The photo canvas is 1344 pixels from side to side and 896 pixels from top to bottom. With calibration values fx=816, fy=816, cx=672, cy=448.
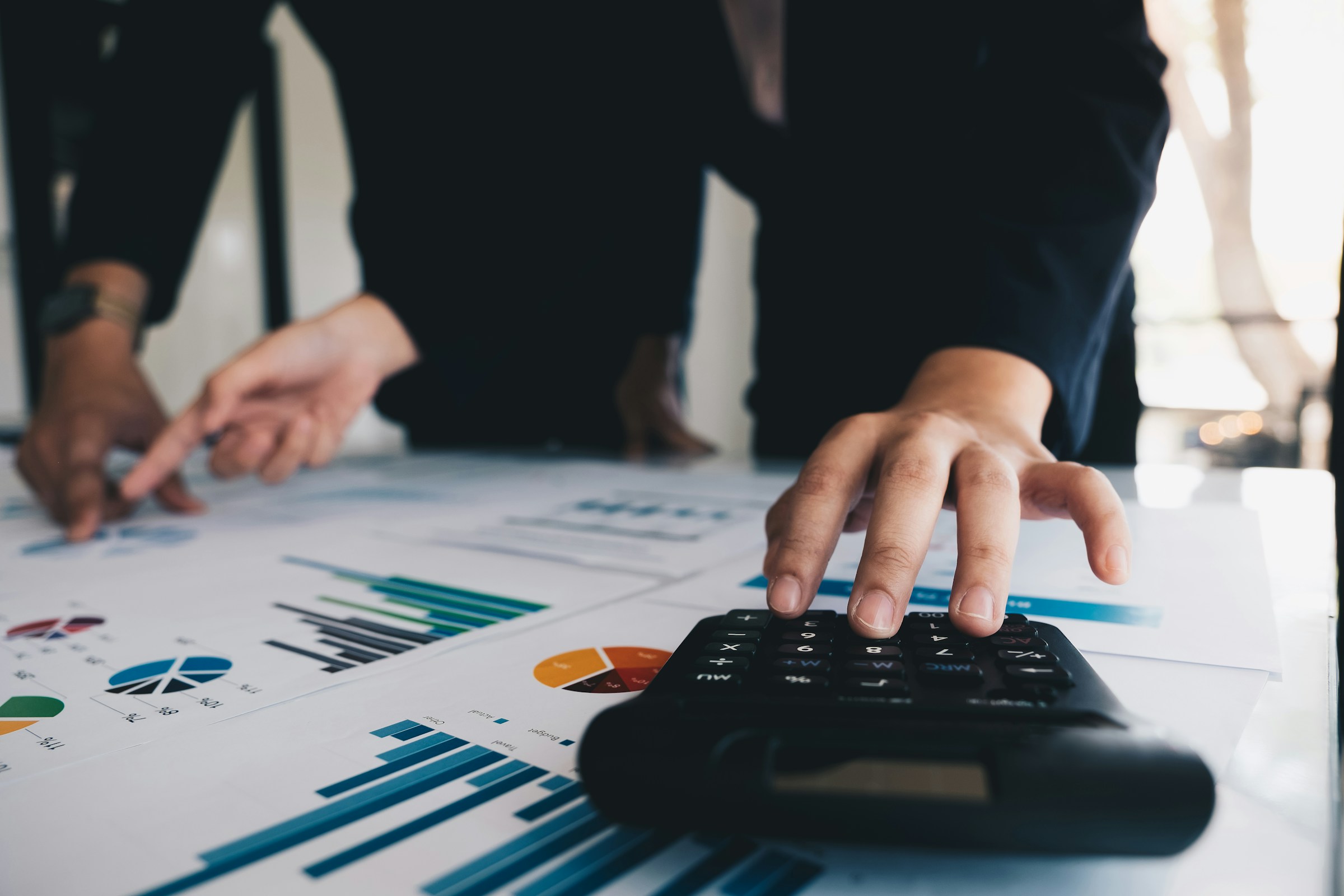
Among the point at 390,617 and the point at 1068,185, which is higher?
the point at 1068,185

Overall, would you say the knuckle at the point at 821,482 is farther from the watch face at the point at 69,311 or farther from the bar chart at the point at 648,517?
the watch face at the point at 69,311

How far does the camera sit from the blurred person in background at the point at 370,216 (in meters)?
0.76

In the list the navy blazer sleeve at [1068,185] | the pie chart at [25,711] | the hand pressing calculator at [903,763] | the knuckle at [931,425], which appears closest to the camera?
the hand pressing calculator at [903,763]

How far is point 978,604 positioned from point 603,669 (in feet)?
0.48

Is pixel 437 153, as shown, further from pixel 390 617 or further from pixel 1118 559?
pixel 1118 559

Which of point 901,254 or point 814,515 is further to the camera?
point 901,254

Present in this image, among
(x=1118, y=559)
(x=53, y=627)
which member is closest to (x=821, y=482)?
(x=1118, y=559)

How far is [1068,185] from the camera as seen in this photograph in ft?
1.83

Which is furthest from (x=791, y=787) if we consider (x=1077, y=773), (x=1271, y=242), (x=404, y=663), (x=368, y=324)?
(x=1271, y=242)

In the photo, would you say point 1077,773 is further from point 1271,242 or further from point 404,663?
point 1271,242

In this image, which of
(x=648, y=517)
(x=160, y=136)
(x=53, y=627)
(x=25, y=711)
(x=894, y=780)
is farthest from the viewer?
(x=160, y=136)

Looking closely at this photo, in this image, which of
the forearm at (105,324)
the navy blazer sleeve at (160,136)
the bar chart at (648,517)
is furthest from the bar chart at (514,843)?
the navy blazer sleeve at (160,136)

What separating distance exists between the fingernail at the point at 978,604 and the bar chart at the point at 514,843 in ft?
0.44

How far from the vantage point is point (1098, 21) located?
0.57m
